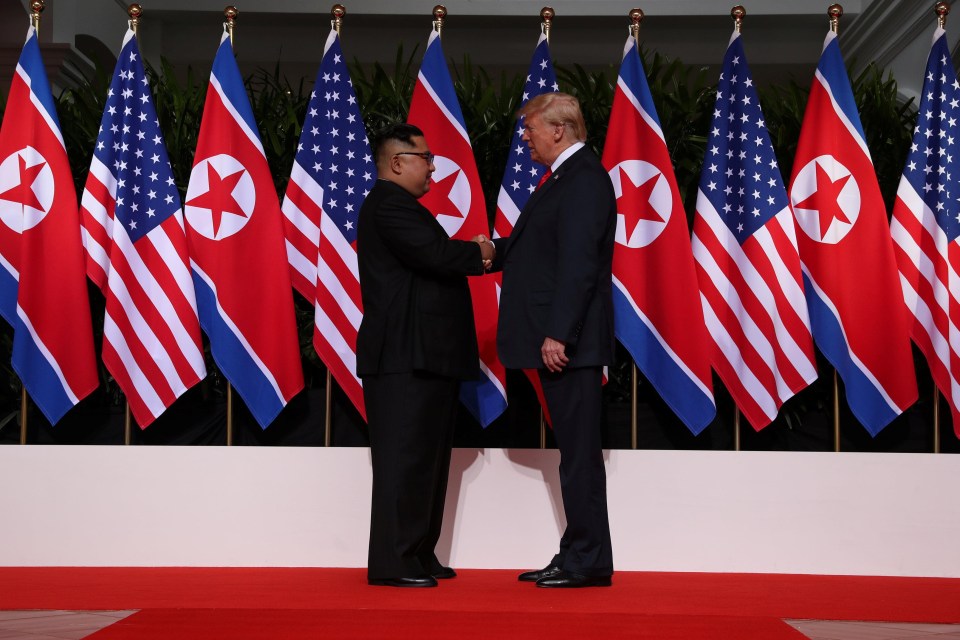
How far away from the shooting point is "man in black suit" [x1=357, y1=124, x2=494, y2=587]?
3062 millimetres

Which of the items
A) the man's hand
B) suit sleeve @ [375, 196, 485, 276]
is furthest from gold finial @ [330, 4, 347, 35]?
the man's hand

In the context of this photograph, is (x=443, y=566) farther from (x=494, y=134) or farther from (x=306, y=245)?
(x=494, y=134)

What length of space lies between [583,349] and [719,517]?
88 centimetres

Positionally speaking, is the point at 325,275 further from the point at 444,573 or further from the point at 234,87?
the point at 444,573

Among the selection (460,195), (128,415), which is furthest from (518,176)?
(128,415)

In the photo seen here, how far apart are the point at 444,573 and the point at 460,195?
125 cm

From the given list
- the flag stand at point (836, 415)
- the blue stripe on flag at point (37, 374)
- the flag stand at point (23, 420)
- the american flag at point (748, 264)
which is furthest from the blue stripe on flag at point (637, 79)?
the flag stand at point (23, 420)

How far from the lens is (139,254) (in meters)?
3.68

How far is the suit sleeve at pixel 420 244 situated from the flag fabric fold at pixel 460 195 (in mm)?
571

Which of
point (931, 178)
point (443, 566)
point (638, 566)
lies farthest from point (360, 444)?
point (931, 178)

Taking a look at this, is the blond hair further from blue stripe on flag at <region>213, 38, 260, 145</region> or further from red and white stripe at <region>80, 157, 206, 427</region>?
red and white stripe at <region>80, 157, 206, 427</region>

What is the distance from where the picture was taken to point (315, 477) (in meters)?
3.53

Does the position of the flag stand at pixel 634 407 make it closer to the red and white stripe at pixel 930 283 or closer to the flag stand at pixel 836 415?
the flag stand at pixel 836 415

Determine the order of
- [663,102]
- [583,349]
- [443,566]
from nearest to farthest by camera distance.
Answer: [583,349], [443,566], [663,102]
